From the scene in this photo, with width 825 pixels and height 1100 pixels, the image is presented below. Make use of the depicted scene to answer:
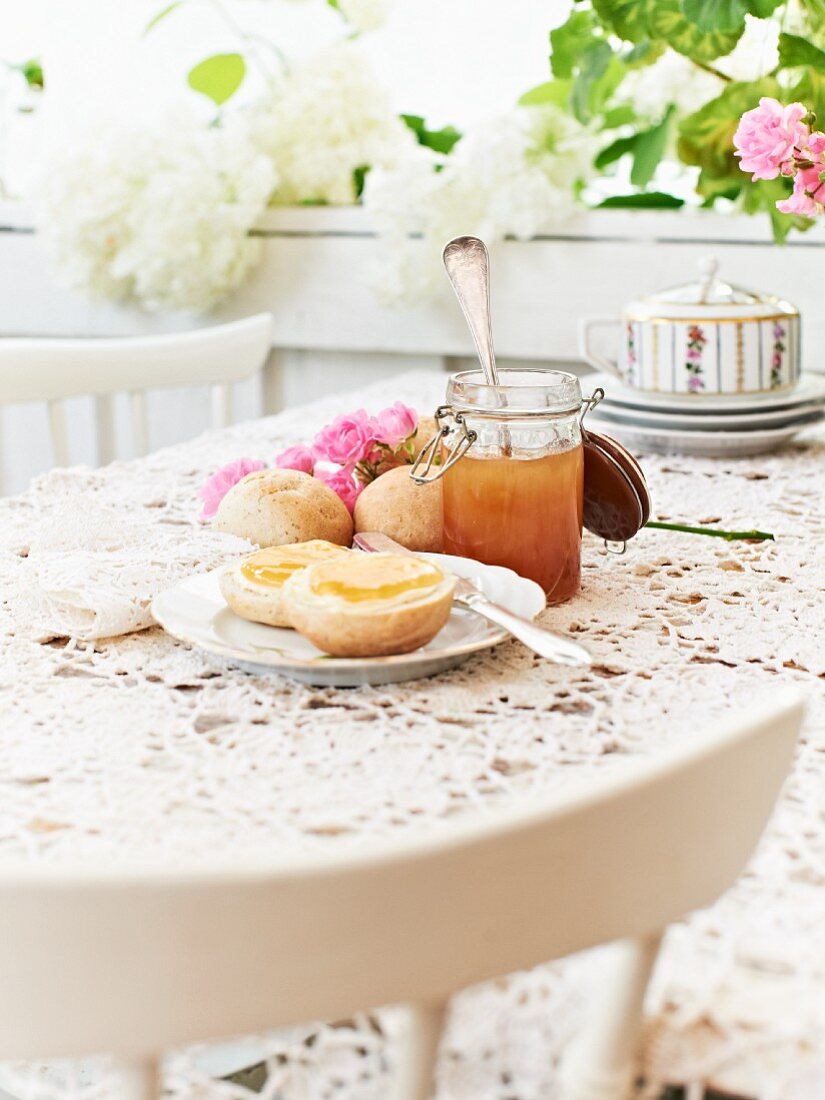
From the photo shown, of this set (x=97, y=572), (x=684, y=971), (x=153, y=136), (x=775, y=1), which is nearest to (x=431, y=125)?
(x=153, y=136)

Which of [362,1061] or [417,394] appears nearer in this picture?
[362,1061]

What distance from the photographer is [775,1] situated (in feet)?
3.85

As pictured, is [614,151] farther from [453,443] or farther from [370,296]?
[453,443]

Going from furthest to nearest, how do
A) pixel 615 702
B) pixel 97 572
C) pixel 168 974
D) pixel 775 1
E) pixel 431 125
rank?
pixel 431 125 → pixel 775 1 → pixel 97 572 → pixel 615 702 → pixel 168 974

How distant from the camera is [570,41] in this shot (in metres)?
1.49

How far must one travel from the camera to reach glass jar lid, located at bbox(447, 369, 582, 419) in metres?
0.76

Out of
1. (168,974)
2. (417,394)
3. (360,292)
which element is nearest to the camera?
(168,974)

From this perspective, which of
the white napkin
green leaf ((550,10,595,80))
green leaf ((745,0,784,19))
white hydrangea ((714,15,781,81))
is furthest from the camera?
white hydrangea ((714,15,781,81))

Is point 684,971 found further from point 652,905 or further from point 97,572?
point 97,572

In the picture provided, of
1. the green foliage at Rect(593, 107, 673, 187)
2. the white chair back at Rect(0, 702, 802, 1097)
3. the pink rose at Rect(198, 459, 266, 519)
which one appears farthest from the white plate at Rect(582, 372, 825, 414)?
the white chair back at Rect(0, 702, 802, 1097)

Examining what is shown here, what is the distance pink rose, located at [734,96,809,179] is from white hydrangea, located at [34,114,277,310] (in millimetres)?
1041

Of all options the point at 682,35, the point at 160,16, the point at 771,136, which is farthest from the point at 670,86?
the point at 771,136

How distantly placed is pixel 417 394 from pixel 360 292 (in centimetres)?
41

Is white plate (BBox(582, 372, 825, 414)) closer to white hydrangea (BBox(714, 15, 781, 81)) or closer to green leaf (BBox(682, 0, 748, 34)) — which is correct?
green leaf (BBox(682, 0, 748, 34))
